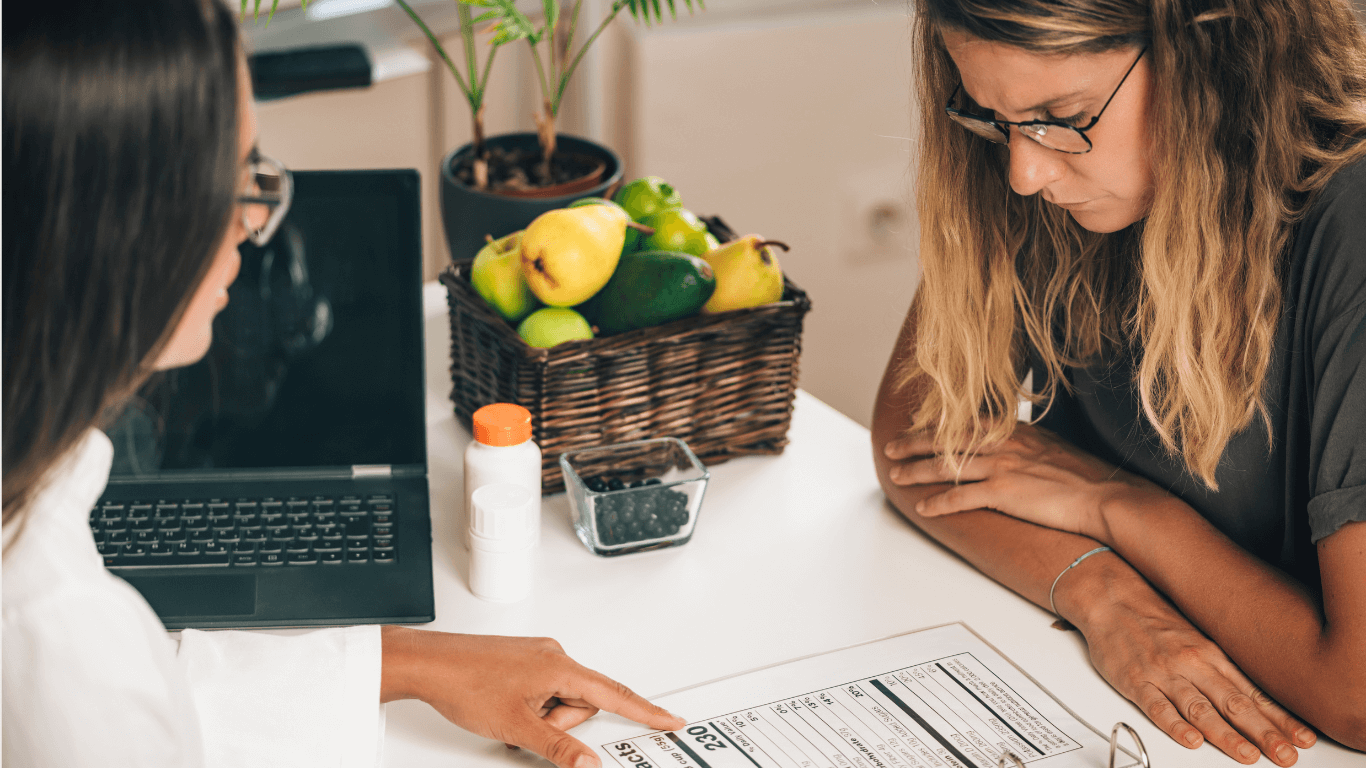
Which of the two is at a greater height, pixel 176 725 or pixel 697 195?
pixel 176 725

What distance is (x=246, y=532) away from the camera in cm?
98

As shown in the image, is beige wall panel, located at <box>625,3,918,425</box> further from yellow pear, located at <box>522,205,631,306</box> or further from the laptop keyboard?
the laptop keyboard

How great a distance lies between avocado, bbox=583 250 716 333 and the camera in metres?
1.08

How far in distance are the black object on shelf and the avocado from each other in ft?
3.51

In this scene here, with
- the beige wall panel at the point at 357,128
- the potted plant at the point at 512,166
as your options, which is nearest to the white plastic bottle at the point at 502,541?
the potted plant at the point at 512,166

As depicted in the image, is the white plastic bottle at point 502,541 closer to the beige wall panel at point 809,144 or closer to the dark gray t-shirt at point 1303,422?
the dark gray t-shirt at point 1303,422

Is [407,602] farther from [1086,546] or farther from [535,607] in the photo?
[1086,546]

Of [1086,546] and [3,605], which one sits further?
[1086,546]

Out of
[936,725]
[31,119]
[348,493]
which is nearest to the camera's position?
[31,119]

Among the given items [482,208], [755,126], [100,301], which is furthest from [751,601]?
[755,126]

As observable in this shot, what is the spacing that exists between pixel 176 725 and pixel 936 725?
19.5 inches

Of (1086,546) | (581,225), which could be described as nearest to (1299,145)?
(1086,546)

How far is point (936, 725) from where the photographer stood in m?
0.81

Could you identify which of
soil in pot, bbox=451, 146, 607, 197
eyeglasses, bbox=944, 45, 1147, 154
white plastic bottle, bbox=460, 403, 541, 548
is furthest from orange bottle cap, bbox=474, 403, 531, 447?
soil in pot, bbox=451, 146, 607, 197
